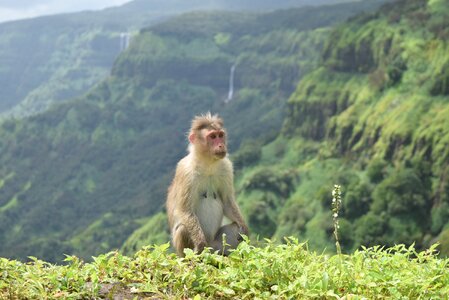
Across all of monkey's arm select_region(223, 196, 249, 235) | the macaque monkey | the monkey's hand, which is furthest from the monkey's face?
the monkey's hand

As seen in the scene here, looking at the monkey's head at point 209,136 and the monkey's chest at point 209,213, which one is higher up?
the monkey's head at point 209,136

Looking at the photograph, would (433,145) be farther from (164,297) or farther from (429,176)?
(164,297)

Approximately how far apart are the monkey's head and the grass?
3.39 m

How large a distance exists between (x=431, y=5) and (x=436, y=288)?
157509 mm

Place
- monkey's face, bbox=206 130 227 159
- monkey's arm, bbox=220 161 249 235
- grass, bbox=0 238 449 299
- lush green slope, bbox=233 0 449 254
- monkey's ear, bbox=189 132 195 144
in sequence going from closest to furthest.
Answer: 1. grass, bbox=0 238 449 299
2. monkey's face, bbox=206 130 227 159
3. monkey's arm, bbox=220 161 249 235
4. monkey's ear, bbox=189 132 195 144
5. lush green slope, bbox=233 0 449 254

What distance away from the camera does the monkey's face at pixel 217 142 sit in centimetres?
1354

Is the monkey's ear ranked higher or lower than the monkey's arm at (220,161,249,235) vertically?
higher

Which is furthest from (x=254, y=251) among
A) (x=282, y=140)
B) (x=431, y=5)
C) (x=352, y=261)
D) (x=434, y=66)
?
(x=282, y=140)

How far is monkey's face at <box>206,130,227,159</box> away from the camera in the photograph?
13.5 meters

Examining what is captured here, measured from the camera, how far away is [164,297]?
9117 millimetres

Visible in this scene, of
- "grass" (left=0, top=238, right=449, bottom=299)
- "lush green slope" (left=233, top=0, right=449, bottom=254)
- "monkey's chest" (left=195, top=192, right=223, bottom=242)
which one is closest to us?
"grass" (left=0, top=238, right=449, bottom=299)

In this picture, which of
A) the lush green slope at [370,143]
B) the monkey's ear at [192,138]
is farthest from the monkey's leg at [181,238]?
the lush green slope at [370,143]

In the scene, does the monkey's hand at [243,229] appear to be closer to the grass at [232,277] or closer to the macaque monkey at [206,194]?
the macaque monkey at [206,194]

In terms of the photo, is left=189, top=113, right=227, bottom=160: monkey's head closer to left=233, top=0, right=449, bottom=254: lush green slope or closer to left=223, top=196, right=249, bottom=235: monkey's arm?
left=223, top=196, right=249, bottom=235: monkey's arm
